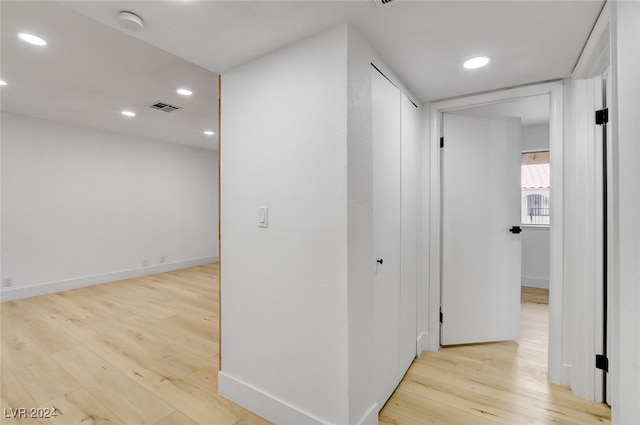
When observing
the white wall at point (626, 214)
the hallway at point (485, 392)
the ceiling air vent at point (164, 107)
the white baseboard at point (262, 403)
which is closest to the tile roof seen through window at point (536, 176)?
the hallway at point (485, 392)

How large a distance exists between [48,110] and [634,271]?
5.78 metres

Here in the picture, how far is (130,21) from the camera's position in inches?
58.2

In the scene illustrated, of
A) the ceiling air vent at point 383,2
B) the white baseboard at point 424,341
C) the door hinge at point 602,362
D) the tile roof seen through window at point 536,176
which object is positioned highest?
the ceiling air vent at point 383,2

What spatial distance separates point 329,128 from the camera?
1.56 m

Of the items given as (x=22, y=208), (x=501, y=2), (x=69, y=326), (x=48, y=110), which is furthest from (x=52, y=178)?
(x=501, y=2)

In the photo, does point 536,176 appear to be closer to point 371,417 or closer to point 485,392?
point 485,392

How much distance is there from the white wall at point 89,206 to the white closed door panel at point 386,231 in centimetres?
503

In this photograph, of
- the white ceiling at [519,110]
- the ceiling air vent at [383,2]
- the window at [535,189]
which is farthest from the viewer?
the window at [535,189]

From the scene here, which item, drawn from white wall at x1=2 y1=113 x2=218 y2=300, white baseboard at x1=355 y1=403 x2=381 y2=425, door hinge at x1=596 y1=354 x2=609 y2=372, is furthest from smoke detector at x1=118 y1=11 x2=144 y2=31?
white wall at x1=2 y1=113 x2=218 y2=300

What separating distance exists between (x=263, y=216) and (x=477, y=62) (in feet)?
5.77

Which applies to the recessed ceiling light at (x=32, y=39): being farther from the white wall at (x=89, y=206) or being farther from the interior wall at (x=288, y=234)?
the white wall at (x=89, y=206)

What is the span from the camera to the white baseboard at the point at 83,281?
406 cm

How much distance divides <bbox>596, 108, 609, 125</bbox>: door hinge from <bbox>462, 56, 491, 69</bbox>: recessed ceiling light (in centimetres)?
82

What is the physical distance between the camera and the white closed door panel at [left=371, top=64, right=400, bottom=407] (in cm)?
187
